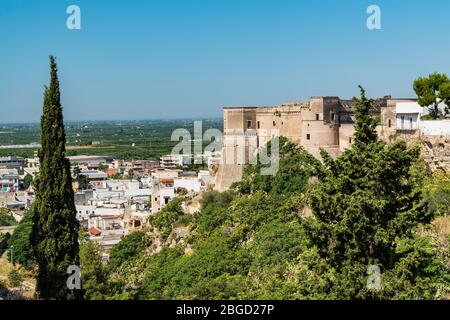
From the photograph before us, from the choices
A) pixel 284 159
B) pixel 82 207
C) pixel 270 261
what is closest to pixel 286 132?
pixel 284 159

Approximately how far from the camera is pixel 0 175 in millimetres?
60562

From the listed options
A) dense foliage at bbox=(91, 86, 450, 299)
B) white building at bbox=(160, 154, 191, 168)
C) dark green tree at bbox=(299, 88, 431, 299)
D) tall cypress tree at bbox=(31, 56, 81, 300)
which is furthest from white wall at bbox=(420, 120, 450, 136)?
white building at bbox=(160, 154, 191, 168)

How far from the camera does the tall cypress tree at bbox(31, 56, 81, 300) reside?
466 inches

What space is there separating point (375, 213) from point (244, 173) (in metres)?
14.9

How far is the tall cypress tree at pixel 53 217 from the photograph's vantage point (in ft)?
38.9

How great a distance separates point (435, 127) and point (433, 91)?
3225mm

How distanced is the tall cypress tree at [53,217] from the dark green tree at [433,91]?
11.8 meters

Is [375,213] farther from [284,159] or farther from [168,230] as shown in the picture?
[168,230]

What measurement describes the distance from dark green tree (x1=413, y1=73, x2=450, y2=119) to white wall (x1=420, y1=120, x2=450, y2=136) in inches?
79.1

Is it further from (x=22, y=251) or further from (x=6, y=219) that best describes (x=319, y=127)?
(x=6, y=219)

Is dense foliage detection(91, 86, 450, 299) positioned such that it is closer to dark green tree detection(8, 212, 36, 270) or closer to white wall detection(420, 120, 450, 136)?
white wall detection(420, 120, 450, 136)

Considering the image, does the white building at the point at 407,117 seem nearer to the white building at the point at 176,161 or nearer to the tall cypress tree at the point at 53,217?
the tall cypress tree at the point at 53,217

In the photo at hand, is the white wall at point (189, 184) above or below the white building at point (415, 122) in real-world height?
below

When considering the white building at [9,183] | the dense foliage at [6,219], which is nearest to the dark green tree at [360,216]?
the dense foliage at [6,219]
